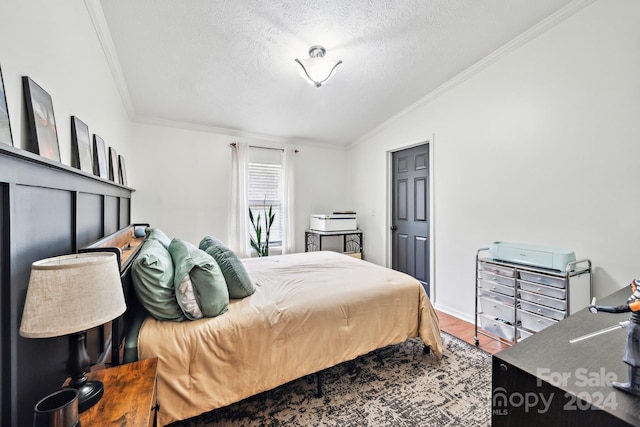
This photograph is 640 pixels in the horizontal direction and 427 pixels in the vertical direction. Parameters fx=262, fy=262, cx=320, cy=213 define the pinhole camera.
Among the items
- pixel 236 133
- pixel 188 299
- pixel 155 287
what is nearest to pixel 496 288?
pixel 188 299

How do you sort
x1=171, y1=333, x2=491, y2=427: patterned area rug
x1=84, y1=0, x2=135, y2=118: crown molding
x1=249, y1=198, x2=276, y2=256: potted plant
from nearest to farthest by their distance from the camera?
1. x1=171, y1=333, x2=491, y2=427: patterned area rug
2. x1=84, y1=0, x2=135, y2=118: crown molding
3. x1=249, y1=198, x2=276, y2=256: potted plant

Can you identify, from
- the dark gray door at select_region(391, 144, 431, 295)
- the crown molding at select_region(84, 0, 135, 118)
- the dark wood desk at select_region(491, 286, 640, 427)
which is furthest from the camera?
the dark gray door at select_region(391, 144, 431, 295)

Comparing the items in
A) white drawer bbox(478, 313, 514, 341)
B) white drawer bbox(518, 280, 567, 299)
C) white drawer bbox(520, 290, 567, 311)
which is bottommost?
white drawer bbox(478, 313, 514, 341)

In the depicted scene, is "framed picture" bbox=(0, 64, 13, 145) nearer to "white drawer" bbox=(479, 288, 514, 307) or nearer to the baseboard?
"white drawer" bbox=(479, 288, 514, 307)

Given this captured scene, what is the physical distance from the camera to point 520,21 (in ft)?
7.34

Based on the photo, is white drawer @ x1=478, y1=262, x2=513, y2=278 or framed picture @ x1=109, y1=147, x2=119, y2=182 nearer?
framed picture @ x1=109, y1=147, x2=119, y2=182

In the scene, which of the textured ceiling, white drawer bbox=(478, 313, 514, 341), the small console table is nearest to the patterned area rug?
white drawer bbox=(478, 313, 514, 341)

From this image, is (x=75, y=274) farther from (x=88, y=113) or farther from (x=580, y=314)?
(x=580, y=314)

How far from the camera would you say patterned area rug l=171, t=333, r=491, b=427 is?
1562mm

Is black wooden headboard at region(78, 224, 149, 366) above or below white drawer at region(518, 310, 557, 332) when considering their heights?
above

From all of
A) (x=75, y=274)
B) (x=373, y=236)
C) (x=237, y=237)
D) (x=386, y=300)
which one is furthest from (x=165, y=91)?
(x=373, y=236)

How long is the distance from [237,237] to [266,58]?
7.87ft

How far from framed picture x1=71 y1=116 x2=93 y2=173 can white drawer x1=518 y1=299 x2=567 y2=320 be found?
3.24 m

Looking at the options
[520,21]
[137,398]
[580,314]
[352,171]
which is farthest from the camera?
[352,171]
